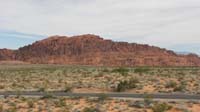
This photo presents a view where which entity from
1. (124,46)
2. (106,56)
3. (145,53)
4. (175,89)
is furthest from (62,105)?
(124,46)

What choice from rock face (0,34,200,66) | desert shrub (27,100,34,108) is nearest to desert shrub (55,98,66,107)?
desert shrub (27,100,34,108)

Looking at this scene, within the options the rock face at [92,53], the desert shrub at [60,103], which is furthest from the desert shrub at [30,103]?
the rock face at [92,53]

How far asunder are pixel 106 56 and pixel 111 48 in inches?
717

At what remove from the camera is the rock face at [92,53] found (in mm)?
164750

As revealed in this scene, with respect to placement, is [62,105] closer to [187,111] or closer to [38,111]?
[38,111]

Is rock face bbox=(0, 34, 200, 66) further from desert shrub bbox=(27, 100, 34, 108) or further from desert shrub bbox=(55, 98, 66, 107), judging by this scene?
desert shrub bbox=(55, 98, 66, 107)

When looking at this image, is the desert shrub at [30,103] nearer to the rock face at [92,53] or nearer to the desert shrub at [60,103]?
the desert shrub at [60,103]

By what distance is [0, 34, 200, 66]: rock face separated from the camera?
164750 millimetres

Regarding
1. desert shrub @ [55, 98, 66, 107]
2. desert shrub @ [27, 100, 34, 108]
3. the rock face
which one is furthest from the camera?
the rock face

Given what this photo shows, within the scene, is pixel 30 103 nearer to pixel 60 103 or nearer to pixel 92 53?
pixel 60 103

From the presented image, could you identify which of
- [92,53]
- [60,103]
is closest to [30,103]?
[60,103]

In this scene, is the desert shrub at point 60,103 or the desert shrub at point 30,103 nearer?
the desert shrub at point 60,103

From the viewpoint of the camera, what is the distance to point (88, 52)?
180 m

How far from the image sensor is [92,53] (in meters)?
176
